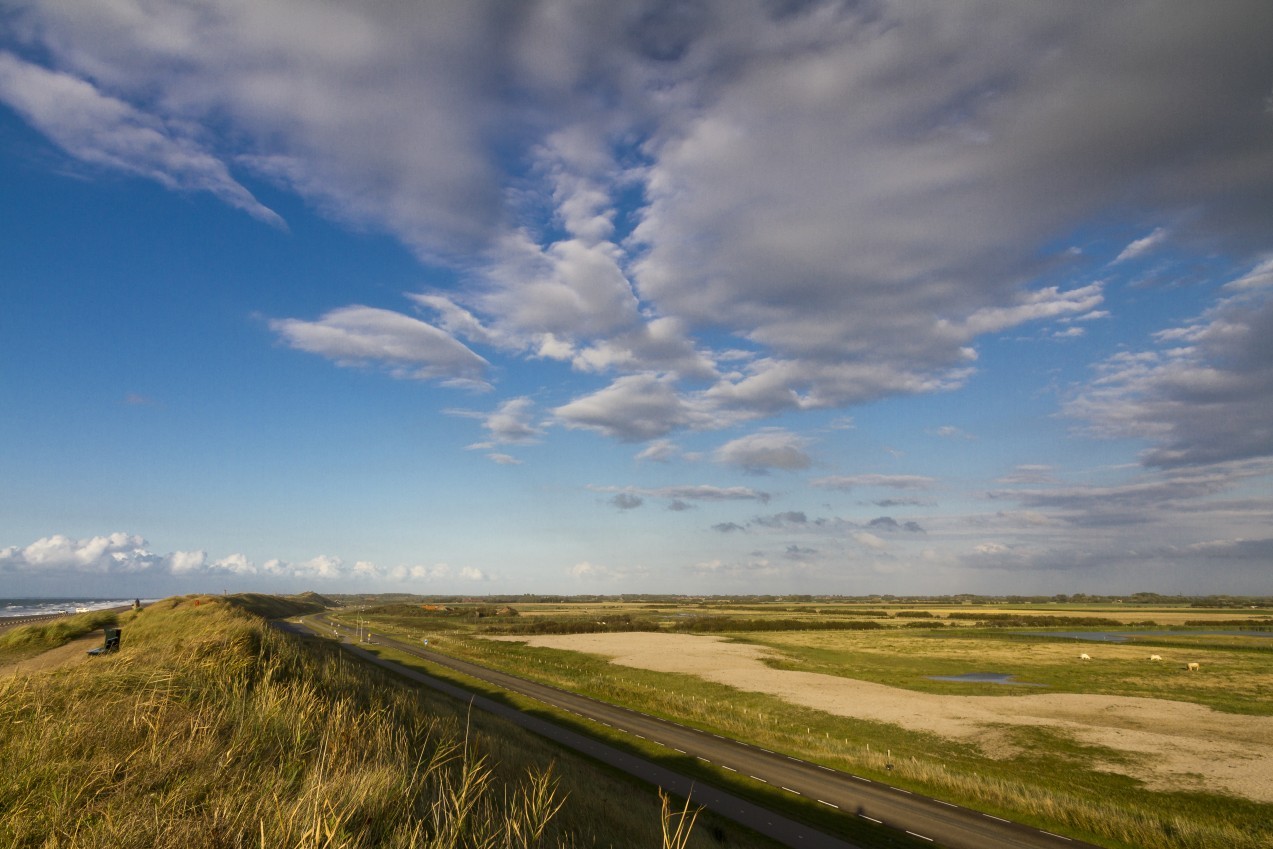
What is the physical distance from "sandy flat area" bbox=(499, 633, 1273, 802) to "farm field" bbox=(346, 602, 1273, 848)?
0.62 feet

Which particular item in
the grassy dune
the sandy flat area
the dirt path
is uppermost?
the grassy dune

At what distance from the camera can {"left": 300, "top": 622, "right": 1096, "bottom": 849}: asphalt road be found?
25.7 metres

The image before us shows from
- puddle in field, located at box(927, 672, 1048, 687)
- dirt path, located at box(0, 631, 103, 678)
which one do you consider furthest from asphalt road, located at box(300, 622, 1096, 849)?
puddle in field, located at box(927, 672, 1048, 687)

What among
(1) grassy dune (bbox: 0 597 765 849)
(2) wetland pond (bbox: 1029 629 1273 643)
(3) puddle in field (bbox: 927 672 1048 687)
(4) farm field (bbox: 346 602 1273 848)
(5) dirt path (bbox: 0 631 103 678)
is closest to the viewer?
(1) grassy dune (bbox: 0 597 765 849)

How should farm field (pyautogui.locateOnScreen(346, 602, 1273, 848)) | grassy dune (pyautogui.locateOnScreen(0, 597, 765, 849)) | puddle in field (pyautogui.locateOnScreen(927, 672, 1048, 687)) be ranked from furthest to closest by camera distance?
puddle in field (pyautogui.locateOnScreen(927, 672, 1048, 687)), farm field (pyautogui.locateOnScreen(346, 602, 1273, 848)), grassy dune (pyautogui.locateOnScreen(0, 597, 765, 849))

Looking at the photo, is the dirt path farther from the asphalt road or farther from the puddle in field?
the puddle in field

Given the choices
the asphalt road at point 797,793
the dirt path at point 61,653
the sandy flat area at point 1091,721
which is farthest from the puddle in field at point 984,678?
the dirt path at point 61,653

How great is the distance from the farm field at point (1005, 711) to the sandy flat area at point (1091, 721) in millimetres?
189

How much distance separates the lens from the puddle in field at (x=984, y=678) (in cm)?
6800

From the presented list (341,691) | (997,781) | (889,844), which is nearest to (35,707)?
(341,691)

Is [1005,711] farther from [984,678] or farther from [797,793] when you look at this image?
[797,793]

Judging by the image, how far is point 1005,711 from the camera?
5175 centimetres

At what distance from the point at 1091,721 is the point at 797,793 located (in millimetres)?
35150

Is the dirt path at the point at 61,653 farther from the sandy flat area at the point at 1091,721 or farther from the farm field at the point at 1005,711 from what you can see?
the sandy flat area at the point at 1091,721
